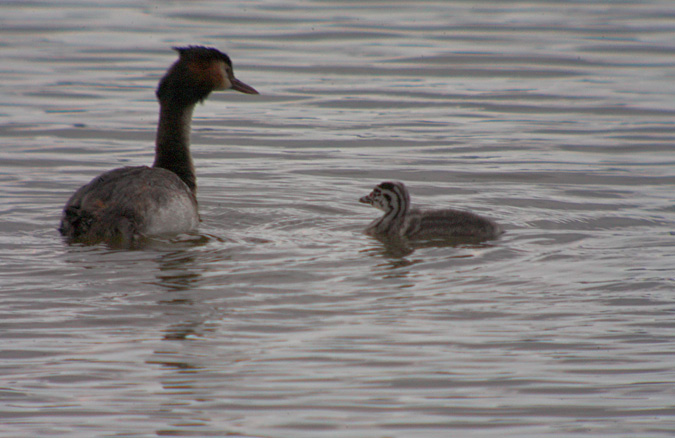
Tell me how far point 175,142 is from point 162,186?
1184 mm

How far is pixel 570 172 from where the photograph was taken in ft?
38.8

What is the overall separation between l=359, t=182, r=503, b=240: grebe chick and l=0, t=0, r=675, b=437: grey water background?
240mm

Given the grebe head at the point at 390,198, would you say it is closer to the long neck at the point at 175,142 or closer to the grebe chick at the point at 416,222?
the grebe chick at the point at 416,222

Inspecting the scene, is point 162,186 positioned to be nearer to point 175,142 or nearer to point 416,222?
point 175,142

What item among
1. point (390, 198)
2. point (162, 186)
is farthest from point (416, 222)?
point (162, 186)

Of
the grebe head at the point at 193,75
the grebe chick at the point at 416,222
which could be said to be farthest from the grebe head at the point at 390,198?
the grebe head at the point at 193,75

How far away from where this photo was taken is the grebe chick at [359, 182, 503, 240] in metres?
8.82

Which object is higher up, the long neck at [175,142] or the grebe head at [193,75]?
the grebe head at [193,75]

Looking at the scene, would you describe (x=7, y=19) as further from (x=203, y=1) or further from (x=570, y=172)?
(x=570, y=172)

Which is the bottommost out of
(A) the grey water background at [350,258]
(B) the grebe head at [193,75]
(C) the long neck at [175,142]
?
(A) the grey water background at [350,258]

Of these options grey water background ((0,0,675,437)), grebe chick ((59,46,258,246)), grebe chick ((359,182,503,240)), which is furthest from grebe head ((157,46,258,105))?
grebe chick ((359,182,503,240))

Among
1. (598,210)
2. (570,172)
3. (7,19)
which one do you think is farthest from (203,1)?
(598,210)

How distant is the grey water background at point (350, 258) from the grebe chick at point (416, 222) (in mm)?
240

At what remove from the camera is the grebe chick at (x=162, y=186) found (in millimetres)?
8227
